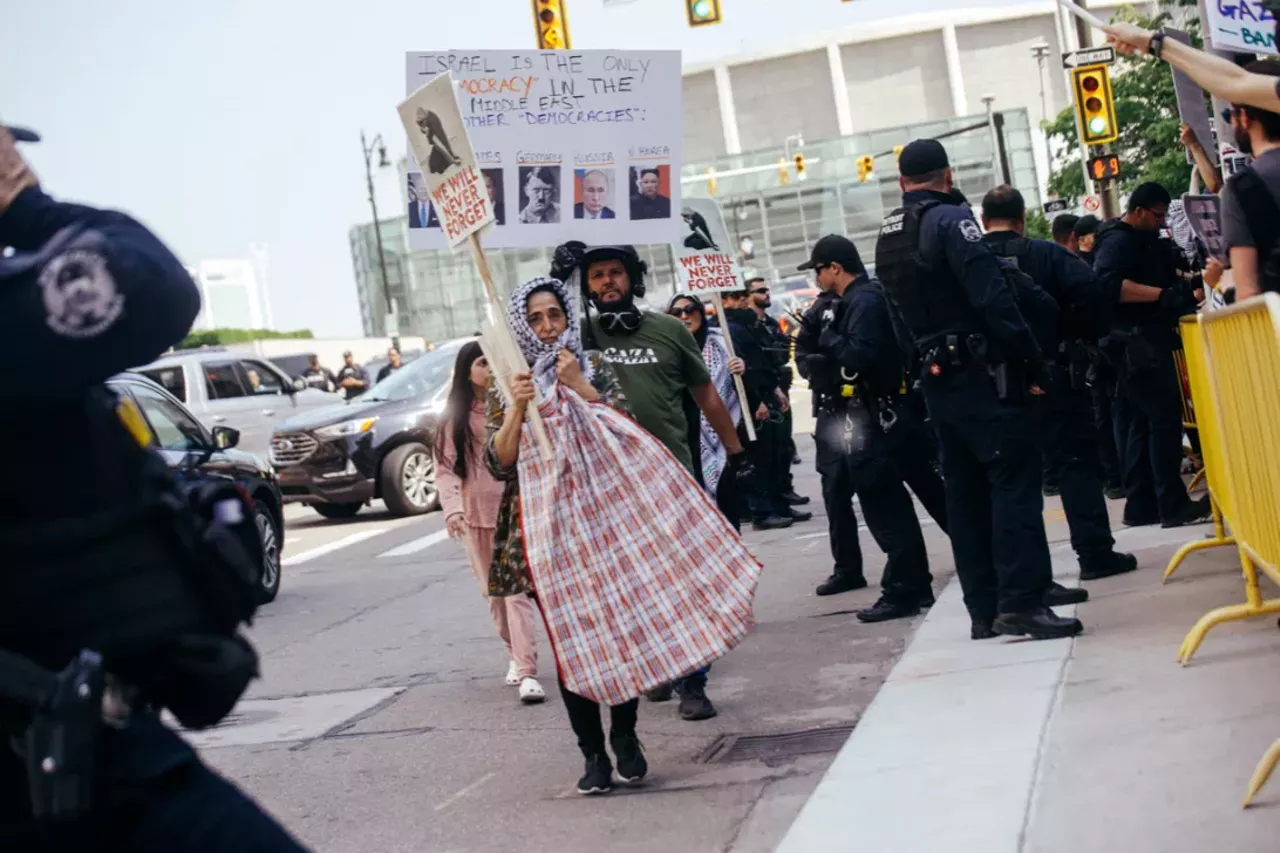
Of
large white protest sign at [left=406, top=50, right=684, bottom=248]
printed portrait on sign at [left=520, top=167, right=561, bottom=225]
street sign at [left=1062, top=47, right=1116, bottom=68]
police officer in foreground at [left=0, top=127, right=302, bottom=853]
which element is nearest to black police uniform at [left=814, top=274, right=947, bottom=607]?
large white protest sign at [left=406, top=50, right=684, bottom=248]

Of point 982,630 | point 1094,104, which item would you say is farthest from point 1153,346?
point 1094,104

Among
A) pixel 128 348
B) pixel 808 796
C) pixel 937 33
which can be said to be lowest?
pixel 808 796

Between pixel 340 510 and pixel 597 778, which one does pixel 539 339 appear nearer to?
pixel 597 778

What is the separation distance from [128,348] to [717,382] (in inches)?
442

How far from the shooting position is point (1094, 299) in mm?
8516

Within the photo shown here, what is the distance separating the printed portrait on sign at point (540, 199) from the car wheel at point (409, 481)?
37.5 ft

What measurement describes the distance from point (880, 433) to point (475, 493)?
2.17m

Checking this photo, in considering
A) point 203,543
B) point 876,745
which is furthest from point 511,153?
point 203,543

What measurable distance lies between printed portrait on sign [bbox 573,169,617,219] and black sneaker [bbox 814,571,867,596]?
10.3 ft

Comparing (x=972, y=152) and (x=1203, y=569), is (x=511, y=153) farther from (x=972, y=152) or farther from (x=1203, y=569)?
(x=972, y=152)

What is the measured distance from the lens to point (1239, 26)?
30.0 feet

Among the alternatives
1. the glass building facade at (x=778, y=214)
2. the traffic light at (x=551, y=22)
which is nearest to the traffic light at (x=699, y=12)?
the traffic light at (x=551, y=22)

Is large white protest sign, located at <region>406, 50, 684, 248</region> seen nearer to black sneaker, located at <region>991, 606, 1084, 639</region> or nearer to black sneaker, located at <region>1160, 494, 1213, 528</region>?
black sneaker, located at <region>991, 606, 1084, 639</region>

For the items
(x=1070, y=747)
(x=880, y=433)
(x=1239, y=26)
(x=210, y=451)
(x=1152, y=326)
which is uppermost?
(x=1239, y=26)
